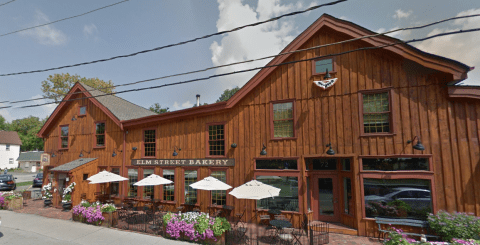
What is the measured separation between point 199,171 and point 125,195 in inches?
236

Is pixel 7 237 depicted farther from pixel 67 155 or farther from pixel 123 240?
pixel 67 155

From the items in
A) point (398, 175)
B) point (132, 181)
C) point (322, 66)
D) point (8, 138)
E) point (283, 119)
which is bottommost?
point (132, 181)

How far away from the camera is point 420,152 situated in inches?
358

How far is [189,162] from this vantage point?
13.4 metres

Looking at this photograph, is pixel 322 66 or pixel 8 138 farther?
pixel 8 138

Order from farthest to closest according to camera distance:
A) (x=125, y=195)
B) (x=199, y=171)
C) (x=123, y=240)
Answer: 1. (x=125, y=195)
2. (x=199, y=171)
3. (x=123, y=240)

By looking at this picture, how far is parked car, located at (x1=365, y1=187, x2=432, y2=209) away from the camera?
894 centimetres

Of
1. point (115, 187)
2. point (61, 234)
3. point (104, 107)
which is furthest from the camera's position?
point (104, 107)

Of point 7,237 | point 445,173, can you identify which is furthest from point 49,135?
point 445,173

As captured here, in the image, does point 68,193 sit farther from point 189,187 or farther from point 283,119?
point 283,119

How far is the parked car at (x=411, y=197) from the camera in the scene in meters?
8.94

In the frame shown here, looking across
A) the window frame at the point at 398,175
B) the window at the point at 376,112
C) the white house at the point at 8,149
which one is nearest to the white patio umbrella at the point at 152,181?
the window frame at the point at 398,175

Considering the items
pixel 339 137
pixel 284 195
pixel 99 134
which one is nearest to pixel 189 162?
pixel 284 195

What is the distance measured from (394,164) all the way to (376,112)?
2234mm
